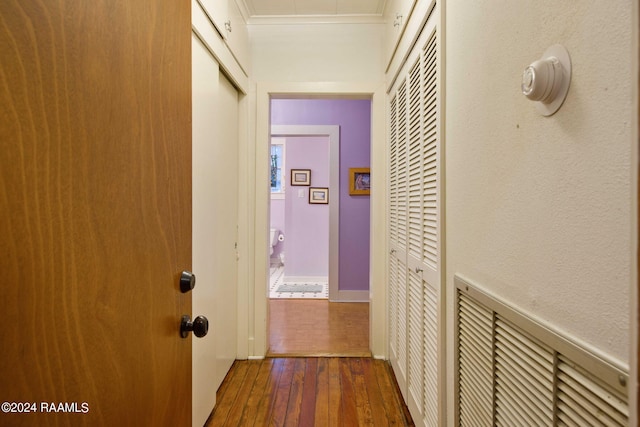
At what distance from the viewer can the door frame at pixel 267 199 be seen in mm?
2486

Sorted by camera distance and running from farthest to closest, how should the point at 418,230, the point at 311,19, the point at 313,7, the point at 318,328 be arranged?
the point at 318,328 < the point at 311,19 < the point at 313,7 < the point at 418,230

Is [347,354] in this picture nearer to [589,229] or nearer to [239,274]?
[239,274]

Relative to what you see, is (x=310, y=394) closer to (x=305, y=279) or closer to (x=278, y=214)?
(x=305, y=279)

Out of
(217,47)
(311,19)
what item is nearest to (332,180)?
(311,19)

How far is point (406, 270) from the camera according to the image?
1.88 m

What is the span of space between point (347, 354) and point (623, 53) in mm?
2502

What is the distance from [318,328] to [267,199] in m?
1.41

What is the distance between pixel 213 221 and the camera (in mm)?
1788

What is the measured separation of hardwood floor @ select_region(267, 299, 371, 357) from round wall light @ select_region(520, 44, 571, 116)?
7.65 feet

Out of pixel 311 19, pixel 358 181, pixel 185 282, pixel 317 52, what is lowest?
pixel 185 282

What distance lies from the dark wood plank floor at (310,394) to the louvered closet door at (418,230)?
0.16 meters

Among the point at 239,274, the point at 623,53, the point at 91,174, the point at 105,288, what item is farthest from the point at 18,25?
the point at 239,274

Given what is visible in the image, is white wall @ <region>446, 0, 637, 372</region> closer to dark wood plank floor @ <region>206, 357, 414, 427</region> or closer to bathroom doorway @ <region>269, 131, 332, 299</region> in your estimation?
dark wood plank floor @ <region>206, 357, 414, 427</region>

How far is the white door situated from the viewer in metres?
1.56
